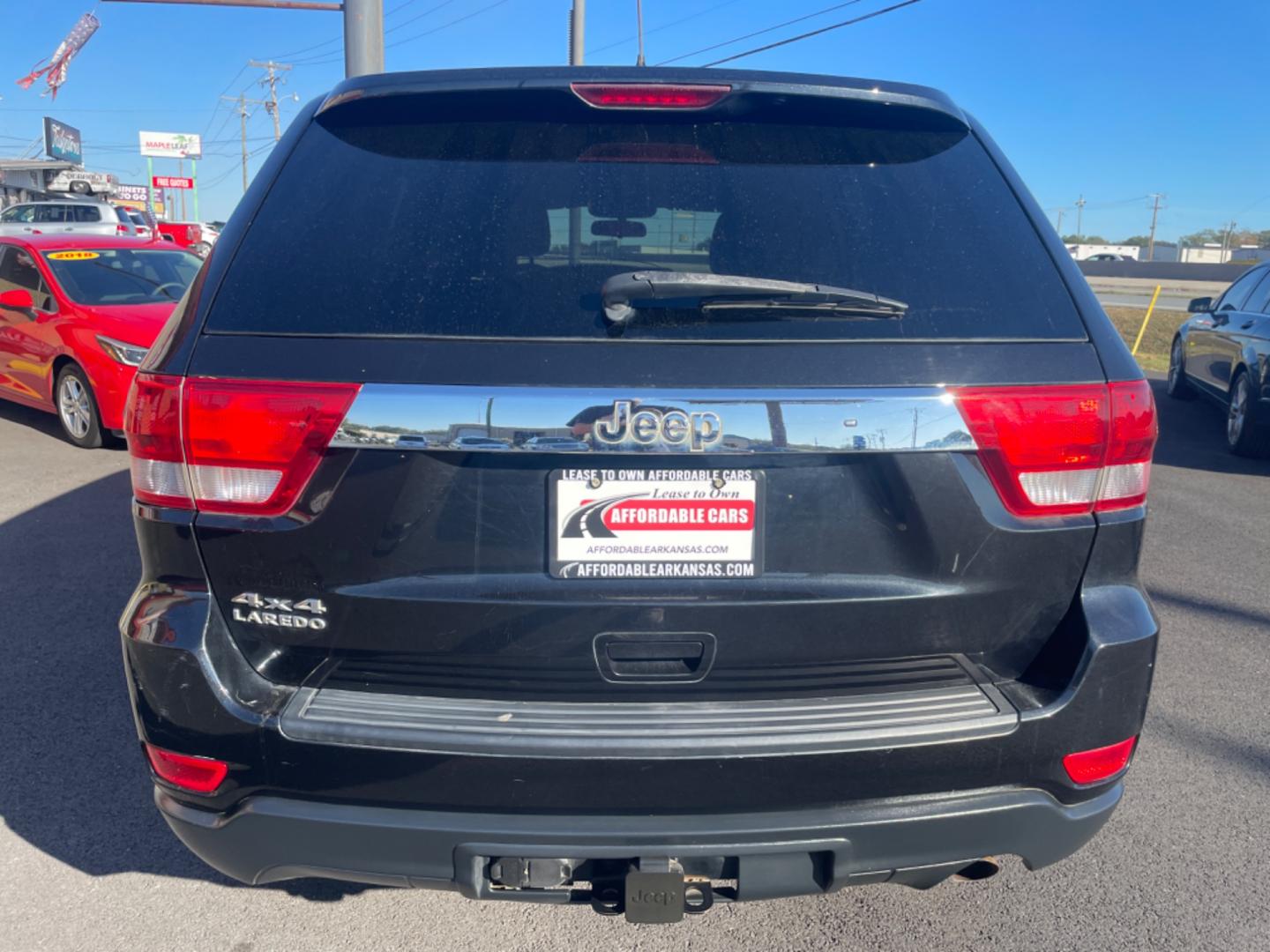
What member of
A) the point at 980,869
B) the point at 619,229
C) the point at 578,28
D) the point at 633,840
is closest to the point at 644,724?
the point at 633,840

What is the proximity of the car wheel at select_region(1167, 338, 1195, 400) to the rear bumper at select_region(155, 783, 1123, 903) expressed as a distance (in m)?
10.1

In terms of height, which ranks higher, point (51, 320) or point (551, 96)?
point (551, 96)

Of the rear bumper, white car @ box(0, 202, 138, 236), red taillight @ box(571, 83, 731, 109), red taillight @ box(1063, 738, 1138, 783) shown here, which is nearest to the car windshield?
red taillight @ box(571, 83, 731, 109)

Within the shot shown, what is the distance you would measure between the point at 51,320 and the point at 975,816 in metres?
8.69

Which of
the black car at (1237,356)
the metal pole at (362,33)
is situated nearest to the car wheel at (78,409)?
the metal pole at (362,33)

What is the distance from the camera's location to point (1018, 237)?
6.91ft

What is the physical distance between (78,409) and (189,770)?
734cm

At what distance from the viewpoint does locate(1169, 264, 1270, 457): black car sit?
7914mm

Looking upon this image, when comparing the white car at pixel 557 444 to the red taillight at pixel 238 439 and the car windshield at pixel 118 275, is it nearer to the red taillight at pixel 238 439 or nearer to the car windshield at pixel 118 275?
the red taillight at pixel 238 439

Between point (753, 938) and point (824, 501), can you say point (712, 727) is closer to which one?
point (824, 501)

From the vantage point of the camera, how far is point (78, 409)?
8250 mm

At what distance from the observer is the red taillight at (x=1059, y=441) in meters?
1.90

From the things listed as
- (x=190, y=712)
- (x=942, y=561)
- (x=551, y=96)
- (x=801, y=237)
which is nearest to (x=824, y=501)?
(x=942, y=561)

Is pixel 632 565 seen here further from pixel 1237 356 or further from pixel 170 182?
pixel 170 182
